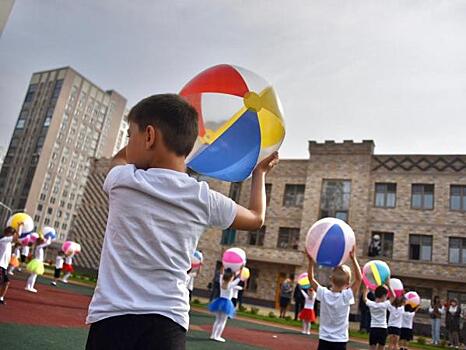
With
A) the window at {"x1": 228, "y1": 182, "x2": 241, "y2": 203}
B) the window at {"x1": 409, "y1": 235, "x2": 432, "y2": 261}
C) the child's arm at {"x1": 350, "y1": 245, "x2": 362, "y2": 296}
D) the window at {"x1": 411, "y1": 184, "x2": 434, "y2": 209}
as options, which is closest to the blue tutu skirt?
the child's arm at {"x1": 350, "y1": 245, "x2": 362, "y2": 296}

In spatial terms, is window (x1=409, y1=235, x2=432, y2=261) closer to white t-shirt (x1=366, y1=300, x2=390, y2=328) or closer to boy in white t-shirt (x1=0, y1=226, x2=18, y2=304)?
white t-shirt (x1=366, y1=300, x2=390, y2=328)

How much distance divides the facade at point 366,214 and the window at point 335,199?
60 millimetres

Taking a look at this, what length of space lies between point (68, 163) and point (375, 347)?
94495 millimetres

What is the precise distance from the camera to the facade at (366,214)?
23.2 metres

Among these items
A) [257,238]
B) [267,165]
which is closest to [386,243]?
[257,238]

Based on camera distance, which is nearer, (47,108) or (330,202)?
(330,202)

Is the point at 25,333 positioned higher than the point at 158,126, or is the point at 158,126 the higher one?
the point at 158,126

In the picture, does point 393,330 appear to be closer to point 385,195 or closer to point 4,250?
point 4,250

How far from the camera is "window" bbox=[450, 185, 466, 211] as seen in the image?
77.6 ft

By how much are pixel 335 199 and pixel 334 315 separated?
22067mm

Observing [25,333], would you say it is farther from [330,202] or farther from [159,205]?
[330,202]

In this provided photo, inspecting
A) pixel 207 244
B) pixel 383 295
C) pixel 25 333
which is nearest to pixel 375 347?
pixel 383 295

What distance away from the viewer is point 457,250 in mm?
23094

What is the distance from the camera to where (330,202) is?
26.5m
